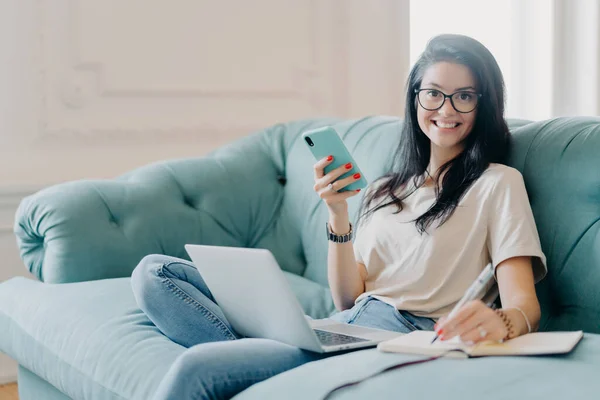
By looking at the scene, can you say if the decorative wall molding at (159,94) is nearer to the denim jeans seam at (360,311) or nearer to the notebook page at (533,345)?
the denim jeans seam at (360,311)

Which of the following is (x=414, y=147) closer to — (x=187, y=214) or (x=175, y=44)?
(x=187, y=214)

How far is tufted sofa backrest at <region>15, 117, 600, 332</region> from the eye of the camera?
2203 mm

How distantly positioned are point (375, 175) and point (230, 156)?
61 centimetres

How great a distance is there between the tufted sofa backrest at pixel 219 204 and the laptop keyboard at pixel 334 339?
464mm

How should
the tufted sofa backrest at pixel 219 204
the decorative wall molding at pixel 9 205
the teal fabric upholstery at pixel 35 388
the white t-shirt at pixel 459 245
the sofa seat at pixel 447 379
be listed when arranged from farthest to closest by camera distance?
the decorative wall molding at pixel 9 205 < the tufted sofa backrest at pixel 219 204 < the teal fabric upholstery at pixel 35 388 < the white t-shirt at pixel 459 245 < the sofa seat at pixel 447 379

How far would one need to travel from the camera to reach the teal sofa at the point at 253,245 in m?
1.24

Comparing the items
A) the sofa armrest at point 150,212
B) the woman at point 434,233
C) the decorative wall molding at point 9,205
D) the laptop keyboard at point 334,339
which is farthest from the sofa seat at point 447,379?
the decorative wall molding at point 9,205

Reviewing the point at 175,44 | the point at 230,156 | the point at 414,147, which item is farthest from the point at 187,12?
the point at 414,147

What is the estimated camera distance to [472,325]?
134cm

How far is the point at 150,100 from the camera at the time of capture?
10.4ft

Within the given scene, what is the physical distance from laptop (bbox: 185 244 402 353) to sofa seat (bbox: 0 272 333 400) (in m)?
0.18

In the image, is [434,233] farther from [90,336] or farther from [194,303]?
[90,336]

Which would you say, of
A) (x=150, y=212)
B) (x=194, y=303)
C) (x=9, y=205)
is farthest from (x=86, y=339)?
(x=9, y=205)

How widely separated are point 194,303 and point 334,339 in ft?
1.10
